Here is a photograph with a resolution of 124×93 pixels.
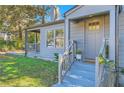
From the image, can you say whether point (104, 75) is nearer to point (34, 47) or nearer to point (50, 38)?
point (50, 38)

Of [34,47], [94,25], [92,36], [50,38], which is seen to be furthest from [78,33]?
[34,47]

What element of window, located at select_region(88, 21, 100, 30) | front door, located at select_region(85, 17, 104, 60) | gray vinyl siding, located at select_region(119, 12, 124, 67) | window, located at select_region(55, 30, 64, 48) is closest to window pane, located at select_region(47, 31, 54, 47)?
window, located at select_region(55, 30, 64, 48)

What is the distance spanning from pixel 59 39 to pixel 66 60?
4863 millimetres

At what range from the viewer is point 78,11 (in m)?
9.40

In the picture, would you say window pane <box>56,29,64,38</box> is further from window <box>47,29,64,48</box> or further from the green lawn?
the green lawn

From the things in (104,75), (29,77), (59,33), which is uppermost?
(59,33)

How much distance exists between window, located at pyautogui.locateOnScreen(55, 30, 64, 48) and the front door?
9.56ft

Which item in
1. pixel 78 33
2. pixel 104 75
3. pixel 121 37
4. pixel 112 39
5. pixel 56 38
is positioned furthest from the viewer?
pixel 56 38

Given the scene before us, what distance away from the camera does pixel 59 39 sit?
13312 millimetres

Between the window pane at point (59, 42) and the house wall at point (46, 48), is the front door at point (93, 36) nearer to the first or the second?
the house wall at point (46, 48)

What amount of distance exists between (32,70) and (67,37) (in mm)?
2206

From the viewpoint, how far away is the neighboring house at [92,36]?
7.53m

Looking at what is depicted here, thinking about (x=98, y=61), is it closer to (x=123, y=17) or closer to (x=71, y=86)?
(x=71, y=86)
